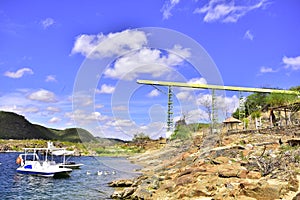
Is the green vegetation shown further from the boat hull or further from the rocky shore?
the boat hull

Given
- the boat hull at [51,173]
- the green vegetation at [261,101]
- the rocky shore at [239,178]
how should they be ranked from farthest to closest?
1. the green vegetation at [261,101]
2. the boat hull at [51,173]
3. the rocky shore at [239,178]

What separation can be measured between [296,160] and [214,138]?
720 inches

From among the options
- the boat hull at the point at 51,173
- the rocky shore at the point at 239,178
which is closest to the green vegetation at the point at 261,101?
the rocky shore at the point at 239,178

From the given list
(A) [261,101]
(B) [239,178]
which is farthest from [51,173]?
(A) [261,101]

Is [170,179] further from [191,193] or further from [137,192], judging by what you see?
[191,193]

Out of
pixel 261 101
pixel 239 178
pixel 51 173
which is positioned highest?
pixel 261 101

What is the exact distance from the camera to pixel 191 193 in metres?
15.8

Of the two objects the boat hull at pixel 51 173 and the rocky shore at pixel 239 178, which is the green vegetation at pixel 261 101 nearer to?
the rocky shore at pixel 239 178

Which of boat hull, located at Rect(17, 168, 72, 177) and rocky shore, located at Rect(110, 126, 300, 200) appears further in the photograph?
boat hull, located at Rect(17, 168, 72, 177)

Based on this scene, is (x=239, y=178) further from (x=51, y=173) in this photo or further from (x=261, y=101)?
(x=261, y=101)

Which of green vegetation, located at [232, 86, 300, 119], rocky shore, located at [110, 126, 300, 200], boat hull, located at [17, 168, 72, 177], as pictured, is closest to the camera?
rocky shore, located at [110, 126, 300, 200]

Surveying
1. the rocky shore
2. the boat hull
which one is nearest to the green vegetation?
the rocky shore

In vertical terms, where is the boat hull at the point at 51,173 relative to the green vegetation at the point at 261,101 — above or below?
below

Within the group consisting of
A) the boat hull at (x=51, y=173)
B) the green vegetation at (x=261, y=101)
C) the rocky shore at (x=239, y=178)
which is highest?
the green vegetation at (x=261, y=101)
